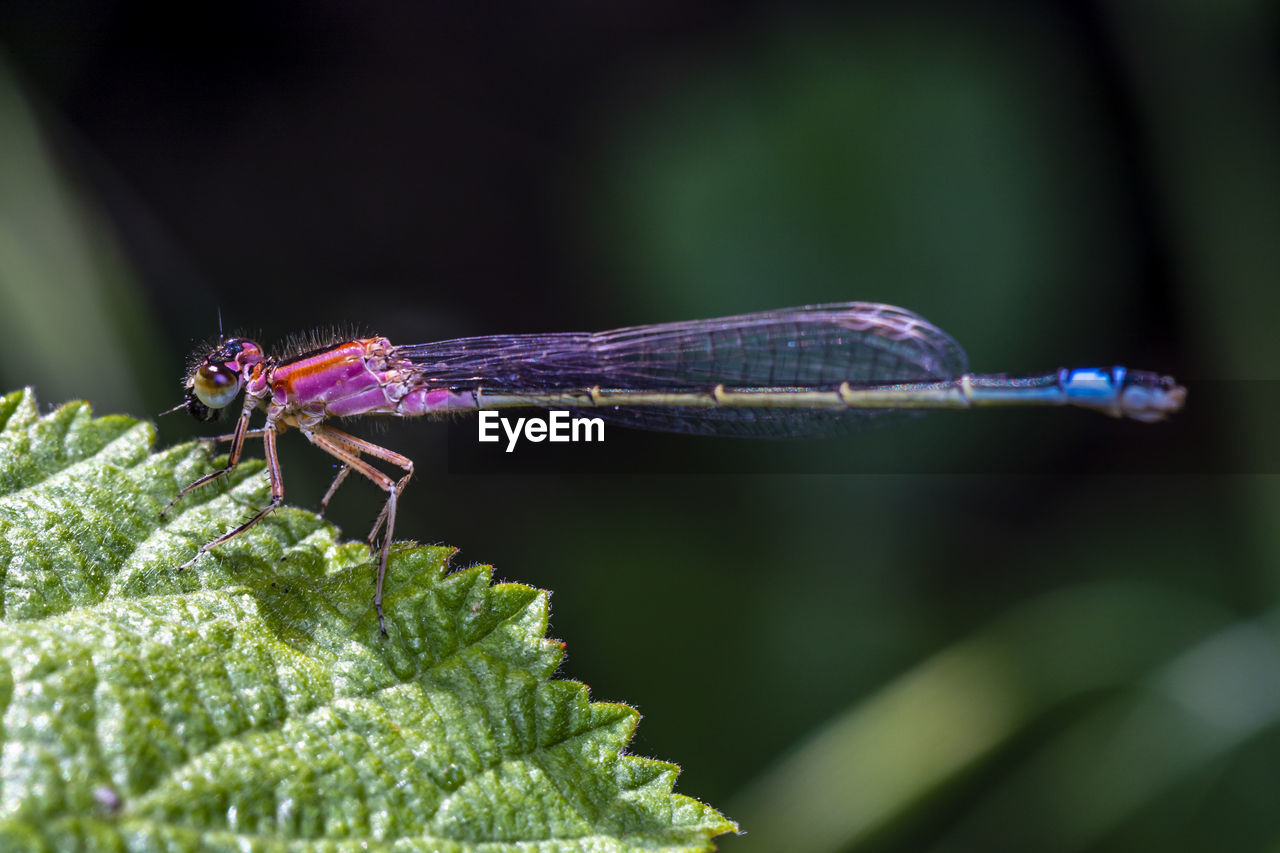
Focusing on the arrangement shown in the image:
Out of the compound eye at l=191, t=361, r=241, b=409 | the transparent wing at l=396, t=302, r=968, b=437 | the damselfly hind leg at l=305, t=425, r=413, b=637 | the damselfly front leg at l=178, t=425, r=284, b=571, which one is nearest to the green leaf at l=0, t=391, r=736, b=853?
the damselfly front leg at l=178, t=425, r=284, b=571

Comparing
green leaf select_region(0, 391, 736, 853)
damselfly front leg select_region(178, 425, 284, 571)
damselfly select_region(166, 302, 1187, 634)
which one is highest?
damselfly select_region(166, 302, 1187, 634)

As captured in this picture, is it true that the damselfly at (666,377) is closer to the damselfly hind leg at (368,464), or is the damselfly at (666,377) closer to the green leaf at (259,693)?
the damselfly hind leg at (368,464)

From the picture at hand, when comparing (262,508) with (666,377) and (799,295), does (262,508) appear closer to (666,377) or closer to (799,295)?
(666,377)

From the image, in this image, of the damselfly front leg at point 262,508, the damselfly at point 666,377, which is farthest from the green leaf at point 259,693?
the damselfly at point 666,377

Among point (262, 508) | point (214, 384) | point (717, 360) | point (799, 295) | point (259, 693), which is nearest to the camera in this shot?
point (259, 693)

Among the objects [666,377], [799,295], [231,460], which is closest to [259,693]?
[231,460]

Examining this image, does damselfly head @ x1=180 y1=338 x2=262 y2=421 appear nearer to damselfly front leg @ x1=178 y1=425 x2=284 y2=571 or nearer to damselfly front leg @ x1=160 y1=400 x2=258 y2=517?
damselfly front leg @ x1=160 y1=400 x2=258 y2=517
